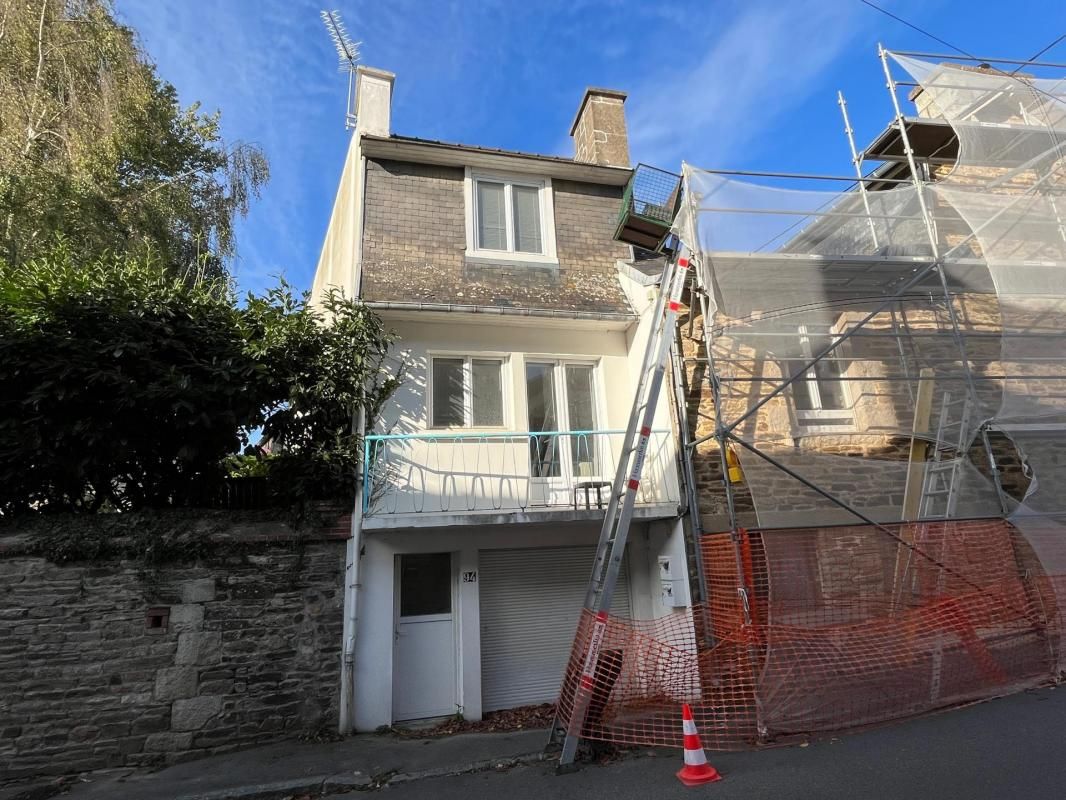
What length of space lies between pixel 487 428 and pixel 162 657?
4.06 m

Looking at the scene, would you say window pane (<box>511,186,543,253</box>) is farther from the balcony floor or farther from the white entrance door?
the white entrance door

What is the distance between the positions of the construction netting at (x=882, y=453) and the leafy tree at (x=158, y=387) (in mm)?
3709

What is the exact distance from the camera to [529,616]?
7.08 metres

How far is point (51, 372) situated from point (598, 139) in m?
8.21

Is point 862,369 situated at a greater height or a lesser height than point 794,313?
lesser

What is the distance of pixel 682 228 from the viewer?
6656 mm

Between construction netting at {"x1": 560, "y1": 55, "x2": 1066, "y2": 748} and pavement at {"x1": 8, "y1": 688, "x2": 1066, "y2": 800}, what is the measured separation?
0.38 meters

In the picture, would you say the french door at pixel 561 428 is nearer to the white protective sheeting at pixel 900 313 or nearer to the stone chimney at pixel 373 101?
the white protective sheeting at pixel 900 313

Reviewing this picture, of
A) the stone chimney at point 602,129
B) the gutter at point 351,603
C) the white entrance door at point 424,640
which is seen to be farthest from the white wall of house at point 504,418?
the stone chimney at point 602,129

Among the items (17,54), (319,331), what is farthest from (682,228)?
(17,54)

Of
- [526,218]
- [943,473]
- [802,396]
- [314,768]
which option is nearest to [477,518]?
[314,768]

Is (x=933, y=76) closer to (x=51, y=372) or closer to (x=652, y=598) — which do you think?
(x=652, y=598)

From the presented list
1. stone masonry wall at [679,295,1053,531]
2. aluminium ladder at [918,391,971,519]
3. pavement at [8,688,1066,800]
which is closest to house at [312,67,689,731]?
stone masonry wall at [679,295,1053,531]

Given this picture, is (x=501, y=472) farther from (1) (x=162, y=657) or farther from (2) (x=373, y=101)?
(2) (x=373, y=101)
